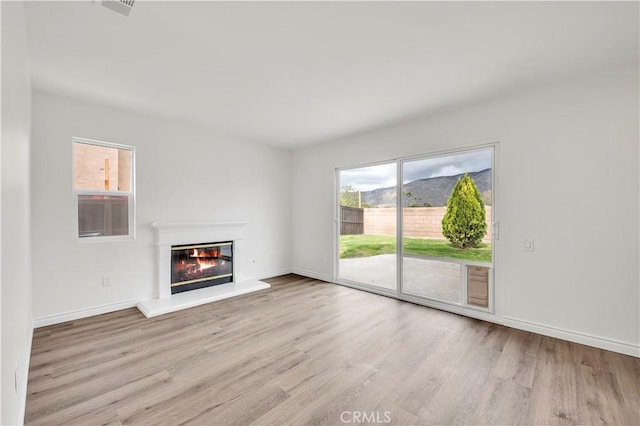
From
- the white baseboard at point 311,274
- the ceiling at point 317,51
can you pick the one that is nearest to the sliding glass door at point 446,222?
the ceiling at point 317,51

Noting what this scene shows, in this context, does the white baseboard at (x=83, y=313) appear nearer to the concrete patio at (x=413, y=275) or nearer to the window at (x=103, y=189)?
the window at (x=103, y=189)

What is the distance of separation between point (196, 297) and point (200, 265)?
0.64 meters

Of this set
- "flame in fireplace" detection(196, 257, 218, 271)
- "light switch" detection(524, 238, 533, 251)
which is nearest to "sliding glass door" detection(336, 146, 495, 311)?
"light switch" detection(524, 238, 533, 251)

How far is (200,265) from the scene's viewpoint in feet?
14.8

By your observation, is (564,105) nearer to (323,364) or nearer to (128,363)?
(323,364)

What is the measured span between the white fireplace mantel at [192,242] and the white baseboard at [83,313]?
0.17 m

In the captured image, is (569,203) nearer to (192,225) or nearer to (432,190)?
(432,190)

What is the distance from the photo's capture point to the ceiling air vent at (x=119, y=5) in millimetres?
1773

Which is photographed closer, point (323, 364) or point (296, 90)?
point (323, 364)

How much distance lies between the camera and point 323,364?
240 cm

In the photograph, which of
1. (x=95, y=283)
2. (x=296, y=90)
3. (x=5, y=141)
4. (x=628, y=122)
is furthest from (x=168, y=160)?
(x=628, y=122)

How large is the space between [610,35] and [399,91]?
64.5 inches

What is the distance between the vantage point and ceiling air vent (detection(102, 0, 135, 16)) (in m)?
1.77

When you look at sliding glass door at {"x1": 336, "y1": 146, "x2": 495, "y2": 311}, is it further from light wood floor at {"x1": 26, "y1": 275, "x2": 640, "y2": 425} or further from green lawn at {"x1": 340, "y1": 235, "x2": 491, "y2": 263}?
light wood floor at {"x1": 26, "y1": 275, "x2": 640, "y2": 425}
